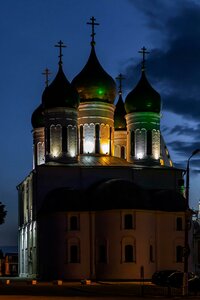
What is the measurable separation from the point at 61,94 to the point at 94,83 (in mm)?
3783

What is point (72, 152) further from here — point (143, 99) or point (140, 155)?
point (143, 99)

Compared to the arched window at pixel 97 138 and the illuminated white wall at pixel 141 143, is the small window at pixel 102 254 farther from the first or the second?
the illuminated white wall at pixel 141 143

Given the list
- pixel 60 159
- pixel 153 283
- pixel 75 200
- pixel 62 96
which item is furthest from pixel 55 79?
pixel 153 283

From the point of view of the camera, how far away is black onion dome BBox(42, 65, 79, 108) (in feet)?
239

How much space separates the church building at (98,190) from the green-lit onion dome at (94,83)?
9cm

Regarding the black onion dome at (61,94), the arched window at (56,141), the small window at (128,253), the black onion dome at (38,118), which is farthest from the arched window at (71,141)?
the small window at (128,253)

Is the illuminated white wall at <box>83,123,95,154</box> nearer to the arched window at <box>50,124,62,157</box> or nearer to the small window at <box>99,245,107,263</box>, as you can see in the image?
the arched window at <box>50,124,62,157</box>

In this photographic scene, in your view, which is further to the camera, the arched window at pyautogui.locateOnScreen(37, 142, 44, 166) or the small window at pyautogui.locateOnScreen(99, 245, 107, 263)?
the arched window at pyautogui.locateOnScreen(37, 142, 44, 166)

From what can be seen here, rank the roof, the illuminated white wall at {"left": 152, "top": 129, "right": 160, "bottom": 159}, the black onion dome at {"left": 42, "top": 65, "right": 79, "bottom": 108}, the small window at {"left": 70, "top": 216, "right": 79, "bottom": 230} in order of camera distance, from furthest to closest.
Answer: the illuminated white wall at {"left": 152, "top": 129, "right": 160, "bottom": 159}, the black onion dome at {"left": 42, "top": 65, "right": 79, "bottom": 108}, the small window at {"left": 70, "top": 216, "right": 79, "bottom": 230}, the roof

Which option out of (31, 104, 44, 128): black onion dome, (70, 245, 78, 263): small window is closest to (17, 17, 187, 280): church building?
(70, 245, 78, 263): small window

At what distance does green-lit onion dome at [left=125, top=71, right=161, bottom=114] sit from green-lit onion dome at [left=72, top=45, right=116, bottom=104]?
1993 millimetres

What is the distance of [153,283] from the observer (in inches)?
2244

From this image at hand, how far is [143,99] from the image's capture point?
7600 cm

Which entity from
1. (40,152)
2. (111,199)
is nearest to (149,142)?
(111,199)
